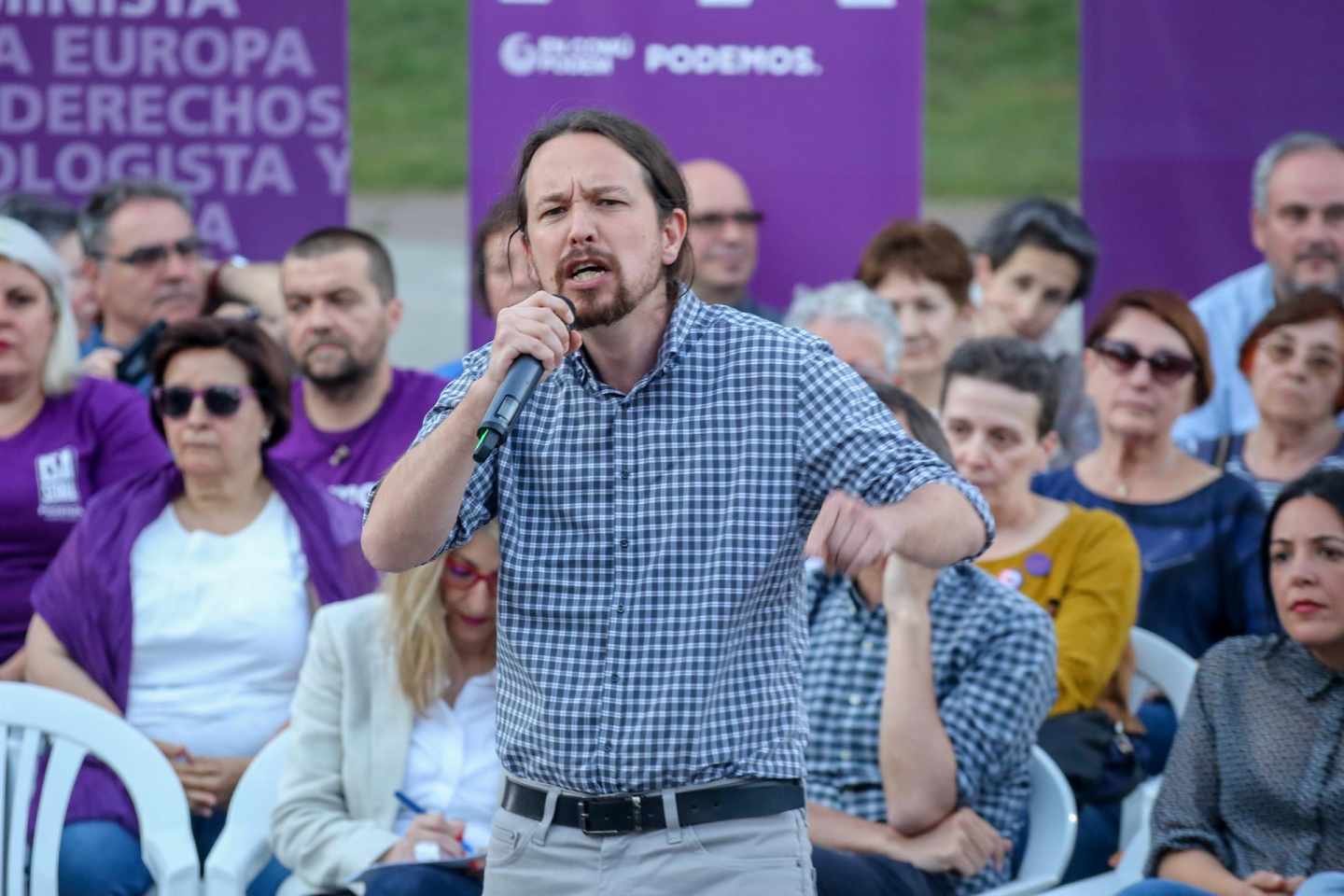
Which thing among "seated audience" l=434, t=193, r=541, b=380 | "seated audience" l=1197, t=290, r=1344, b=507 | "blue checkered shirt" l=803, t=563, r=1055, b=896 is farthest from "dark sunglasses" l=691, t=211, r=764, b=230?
"blue checkered shirt" l=803, t=563, r=1055, b=896

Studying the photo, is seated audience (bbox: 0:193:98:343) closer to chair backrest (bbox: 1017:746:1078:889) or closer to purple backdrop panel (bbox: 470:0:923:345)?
purple backdrop panel (bbox: 470:0:923:345)

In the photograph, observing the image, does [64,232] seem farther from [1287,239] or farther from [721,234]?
[1287,239]

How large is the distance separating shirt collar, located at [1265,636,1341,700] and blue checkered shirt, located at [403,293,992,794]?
4.27 ft

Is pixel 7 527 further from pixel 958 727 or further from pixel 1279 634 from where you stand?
pixel 1279 634

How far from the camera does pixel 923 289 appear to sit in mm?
5820

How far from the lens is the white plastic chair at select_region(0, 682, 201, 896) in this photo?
154 inches

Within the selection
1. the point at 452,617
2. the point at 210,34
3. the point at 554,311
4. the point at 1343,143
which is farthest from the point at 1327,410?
the point at 210,34

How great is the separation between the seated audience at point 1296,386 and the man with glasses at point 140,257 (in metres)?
3.29

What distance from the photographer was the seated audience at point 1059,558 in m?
4.07

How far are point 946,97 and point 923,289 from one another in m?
12.2

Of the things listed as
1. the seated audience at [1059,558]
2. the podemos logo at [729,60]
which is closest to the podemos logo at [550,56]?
the podemos logo at [729,60]

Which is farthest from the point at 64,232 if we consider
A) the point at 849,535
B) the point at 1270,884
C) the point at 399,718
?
the point at 849,535

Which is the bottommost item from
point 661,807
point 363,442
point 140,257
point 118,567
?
point 661,807

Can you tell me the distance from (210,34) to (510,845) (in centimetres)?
446
